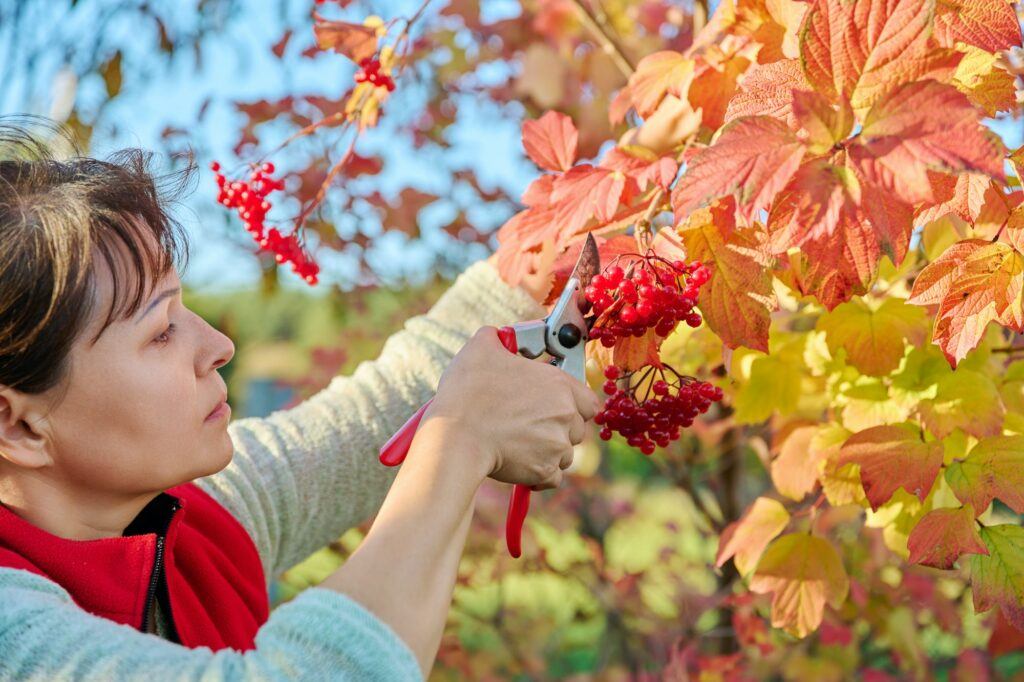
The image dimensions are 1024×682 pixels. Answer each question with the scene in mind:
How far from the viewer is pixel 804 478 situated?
1544 millimetres

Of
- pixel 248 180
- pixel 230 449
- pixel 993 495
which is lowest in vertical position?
pixel 993 495

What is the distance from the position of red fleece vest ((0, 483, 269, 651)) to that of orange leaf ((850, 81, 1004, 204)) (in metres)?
0.92

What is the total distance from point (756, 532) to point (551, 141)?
69 centimetres

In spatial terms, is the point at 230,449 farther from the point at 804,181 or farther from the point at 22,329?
the point at 804,181

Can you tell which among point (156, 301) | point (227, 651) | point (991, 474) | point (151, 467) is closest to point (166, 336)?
point (156, 301)

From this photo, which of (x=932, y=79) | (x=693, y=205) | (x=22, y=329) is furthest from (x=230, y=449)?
(x=932, y=79)

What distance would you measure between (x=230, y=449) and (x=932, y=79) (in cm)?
87

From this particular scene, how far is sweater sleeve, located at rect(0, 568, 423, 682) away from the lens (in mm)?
910

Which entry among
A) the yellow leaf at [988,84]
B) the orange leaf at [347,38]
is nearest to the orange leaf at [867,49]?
the yellow leaf at [988,84]

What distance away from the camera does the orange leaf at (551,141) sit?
1.41 m

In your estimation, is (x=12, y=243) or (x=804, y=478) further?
(x=804, y=478)

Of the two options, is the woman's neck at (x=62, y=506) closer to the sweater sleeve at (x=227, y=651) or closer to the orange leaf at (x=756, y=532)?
the sweater sleeve at (x=227, y=651)

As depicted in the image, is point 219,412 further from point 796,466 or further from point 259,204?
point 796,466

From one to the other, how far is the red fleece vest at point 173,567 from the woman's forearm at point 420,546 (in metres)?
0.39
